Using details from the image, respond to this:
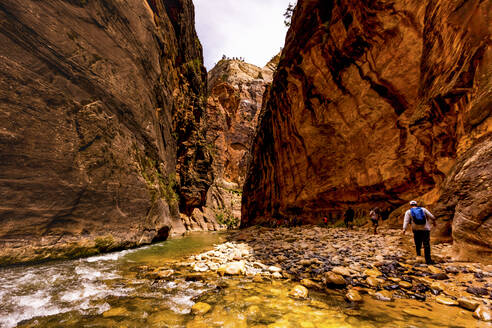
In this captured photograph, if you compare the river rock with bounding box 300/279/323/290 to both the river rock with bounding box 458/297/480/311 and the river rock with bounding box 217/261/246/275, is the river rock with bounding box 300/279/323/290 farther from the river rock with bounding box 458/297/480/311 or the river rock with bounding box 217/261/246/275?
the river rock with bounding box 458/297/480/311

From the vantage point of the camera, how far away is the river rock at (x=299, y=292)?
10.6 feet

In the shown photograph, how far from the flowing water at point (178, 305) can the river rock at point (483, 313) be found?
88mm

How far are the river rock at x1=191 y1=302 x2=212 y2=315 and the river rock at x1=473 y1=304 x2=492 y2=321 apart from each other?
11.1ft

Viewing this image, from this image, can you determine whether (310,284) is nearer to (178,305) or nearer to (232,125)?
(178,305)

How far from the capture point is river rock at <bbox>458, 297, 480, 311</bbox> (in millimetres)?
2479

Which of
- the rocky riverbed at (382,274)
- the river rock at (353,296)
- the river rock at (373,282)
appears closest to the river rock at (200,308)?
the rocky riverbed at (382,274)

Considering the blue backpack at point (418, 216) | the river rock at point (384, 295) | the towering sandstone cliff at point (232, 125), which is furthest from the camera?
the towering sandstone cliff at point (232, 125)

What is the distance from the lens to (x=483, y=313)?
7.55ft

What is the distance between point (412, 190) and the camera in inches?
392

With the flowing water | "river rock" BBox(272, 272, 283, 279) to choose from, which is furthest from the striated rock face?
"river rock" BBox(272, 272, 283, 279)

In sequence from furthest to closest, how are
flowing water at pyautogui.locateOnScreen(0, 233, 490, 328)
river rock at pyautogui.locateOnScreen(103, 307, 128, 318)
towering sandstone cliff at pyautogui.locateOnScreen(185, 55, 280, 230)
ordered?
towering sandstone cliff at pyautogui.locateOnScreen(185, 55, 280, 230)
river rock at pyautogui.locateOnScreen(103, 307, 128, 318)
flowing water at pyautogui.locateOnScreen(0, 233, 490, 328)

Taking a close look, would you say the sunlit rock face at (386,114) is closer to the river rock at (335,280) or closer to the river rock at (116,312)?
the river rock at (335,280)

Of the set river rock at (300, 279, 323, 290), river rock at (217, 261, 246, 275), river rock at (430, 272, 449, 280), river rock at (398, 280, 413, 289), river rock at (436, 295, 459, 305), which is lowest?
river rock at (217, 261, 246, 275)

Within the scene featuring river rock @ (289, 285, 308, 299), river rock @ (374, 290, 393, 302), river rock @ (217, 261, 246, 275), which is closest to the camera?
river rock @ (374, 290, 393, 302)
